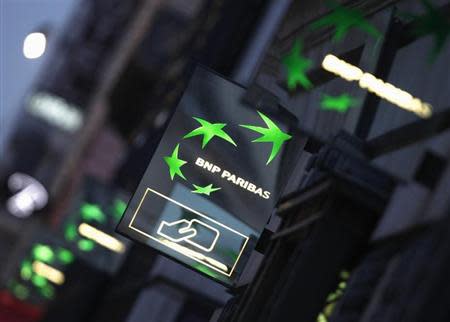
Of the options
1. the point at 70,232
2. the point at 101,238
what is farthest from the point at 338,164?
the point at 70,232

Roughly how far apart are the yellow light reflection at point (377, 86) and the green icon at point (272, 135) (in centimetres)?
71

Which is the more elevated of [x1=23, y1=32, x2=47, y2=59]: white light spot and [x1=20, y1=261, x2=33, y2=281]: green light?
[x1=23, y1=32, x2=47, y2=59]: white light spot

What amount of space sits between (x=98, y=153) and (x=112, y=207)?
30.3 meters

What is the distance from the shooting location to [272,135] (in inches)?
428

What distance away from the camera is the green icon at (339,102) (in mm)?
10096

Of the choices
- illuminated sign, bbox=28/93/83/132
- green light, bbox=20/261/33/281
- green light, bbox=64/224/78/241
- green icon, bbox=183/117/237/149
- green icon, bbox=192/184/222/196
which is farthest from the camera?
illuminated sign, bbox=28/93/83/132

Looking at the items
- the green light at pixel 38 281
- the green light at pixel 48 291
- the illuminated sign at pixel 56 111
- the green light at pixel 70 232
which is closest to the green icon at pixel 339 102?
the green light at pixel 70 232

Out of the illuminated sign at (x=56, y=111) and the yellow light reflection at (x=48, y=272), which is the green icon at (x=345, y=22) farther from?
the illuminated sign at (x=56, y=111)

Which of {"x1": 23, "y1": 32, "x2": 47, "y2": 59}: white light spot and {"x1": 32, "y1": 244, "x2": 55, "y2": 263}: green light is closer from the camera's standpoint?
{"x1": 23, "y1": 32, "x2": 47, "y2": 59}: white light spot

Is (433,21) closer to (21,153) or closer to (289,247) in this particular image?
(289,247)

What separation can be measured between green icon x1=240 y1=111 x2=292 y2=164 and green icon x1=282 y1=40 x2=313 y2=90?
575 mm

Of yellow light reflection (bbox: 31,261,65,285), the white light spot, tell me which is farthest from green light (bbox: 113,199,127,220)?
the white light spot

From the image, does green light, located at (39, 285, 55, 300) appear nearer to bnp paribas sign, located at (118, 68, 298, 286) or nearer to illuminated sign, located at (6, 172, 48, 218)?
illuminated sign, located at (6, 172, 48, 218)

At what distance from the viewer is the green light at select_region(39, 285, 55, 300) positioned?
44109 mm
